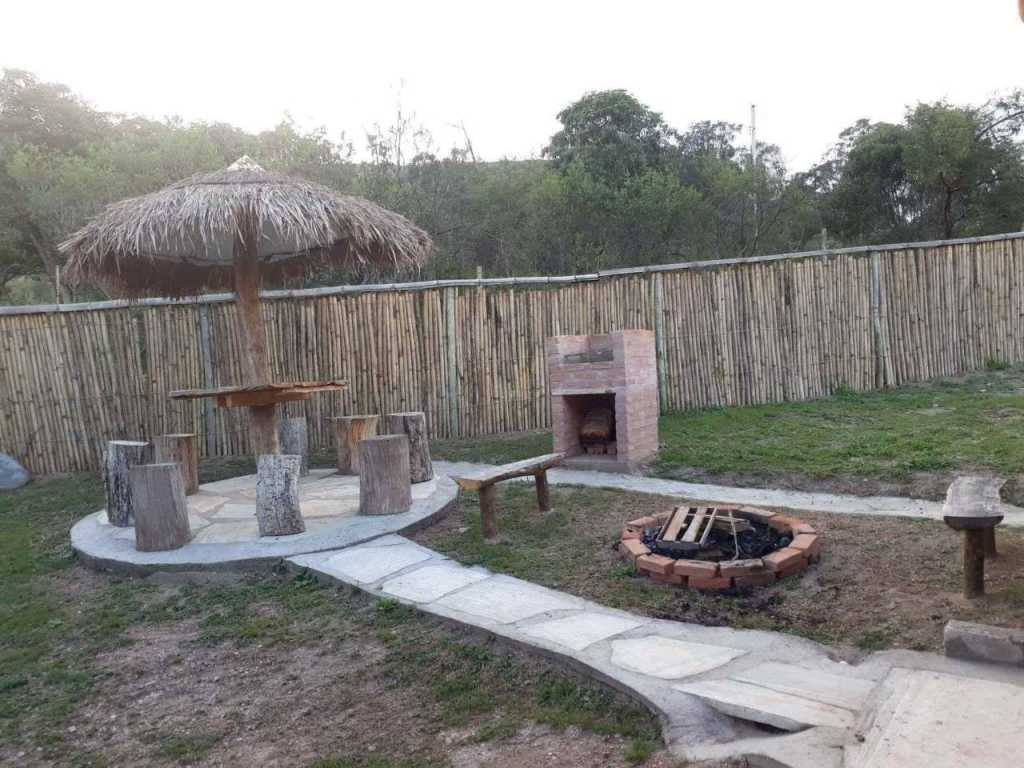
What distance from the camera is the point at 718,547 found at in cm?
405

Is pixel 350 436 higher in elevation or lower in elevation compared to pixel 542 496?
higher

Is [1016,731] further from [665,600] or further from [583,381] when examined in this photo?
[583,381]

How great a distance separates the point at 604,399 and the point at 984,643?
4.73 meters

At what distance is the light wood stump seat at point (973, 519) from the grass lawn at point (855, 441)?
63.3 inches

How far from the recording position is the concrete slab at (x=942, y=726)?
1981 millimetres

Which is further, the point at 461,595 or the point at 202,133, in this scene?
the point at 202,133

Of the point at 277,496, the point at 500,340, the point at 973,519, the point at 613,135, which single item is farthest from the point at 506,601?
the point at 613,135

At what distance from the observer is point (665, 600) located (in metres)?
3.61

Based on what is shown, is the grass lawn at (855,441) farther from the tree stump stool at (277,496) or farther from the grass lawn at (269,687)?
the grass lawn at (269,687)

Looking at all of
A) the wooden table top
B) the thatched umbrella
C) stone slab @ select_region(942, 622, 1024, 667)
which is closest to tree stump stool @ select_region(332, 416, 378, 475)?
the thatched umbrella

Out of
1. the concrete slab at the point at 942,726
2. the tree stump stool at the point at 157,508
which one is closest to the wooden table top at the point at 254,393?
the tree stump stool at the point at 157,508

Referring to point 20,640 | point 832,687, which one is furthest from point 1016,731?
point 20,640

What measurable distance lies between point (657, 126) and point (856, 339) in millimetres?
11808

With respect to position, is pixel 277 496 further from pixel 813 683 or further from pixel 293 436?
pixel 813 683
